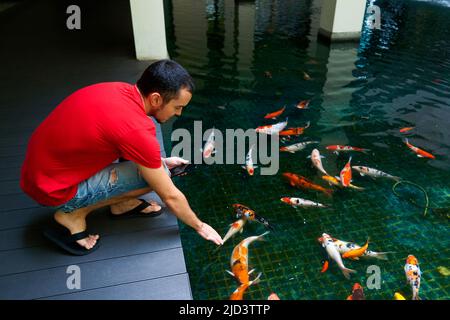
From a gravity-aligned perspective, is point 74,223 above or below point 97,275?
above

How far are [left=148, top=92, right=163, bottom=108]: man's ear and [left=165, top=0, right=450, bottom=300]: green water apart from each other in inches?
55.0

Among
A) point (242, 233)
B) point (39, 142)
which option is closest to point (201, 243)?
point (242, 233)

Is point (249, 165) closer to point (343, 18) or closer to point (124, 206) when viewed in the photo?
point (124, 206)

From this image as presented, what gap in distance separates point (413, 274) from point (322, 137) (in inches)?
89.2

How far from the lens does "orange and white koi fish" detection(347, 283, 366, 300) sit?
8.11ft

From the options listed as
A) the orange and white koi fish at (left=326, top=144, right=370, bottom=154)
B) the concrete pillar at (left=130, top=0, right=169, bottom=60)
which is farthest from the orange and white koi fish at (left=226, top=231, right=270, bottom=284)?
the concrete pillar at (left=130, top=0, right=169, bottom=60)

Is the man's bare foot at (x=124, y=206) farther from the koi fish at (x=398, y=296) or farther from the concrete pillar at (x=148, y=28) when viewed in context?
the concrete pillar at (x=148, y=28)

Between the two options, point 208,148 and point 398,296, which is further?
point 208,148

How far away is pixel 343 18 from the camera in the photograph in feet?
27.9

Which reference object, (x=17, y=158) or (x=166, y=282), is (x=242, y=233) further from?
(x=17, y=158)

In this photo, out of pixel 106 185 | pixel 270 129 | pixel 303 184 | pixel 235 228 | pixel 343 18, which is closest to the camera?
pixel 106 185

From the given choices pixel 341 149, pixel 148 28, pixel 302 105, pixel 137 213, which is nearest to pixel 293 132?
pixel 341 149

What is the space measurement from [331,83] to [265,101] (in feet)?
5.22

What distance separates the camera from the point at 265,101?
18.0 ft
